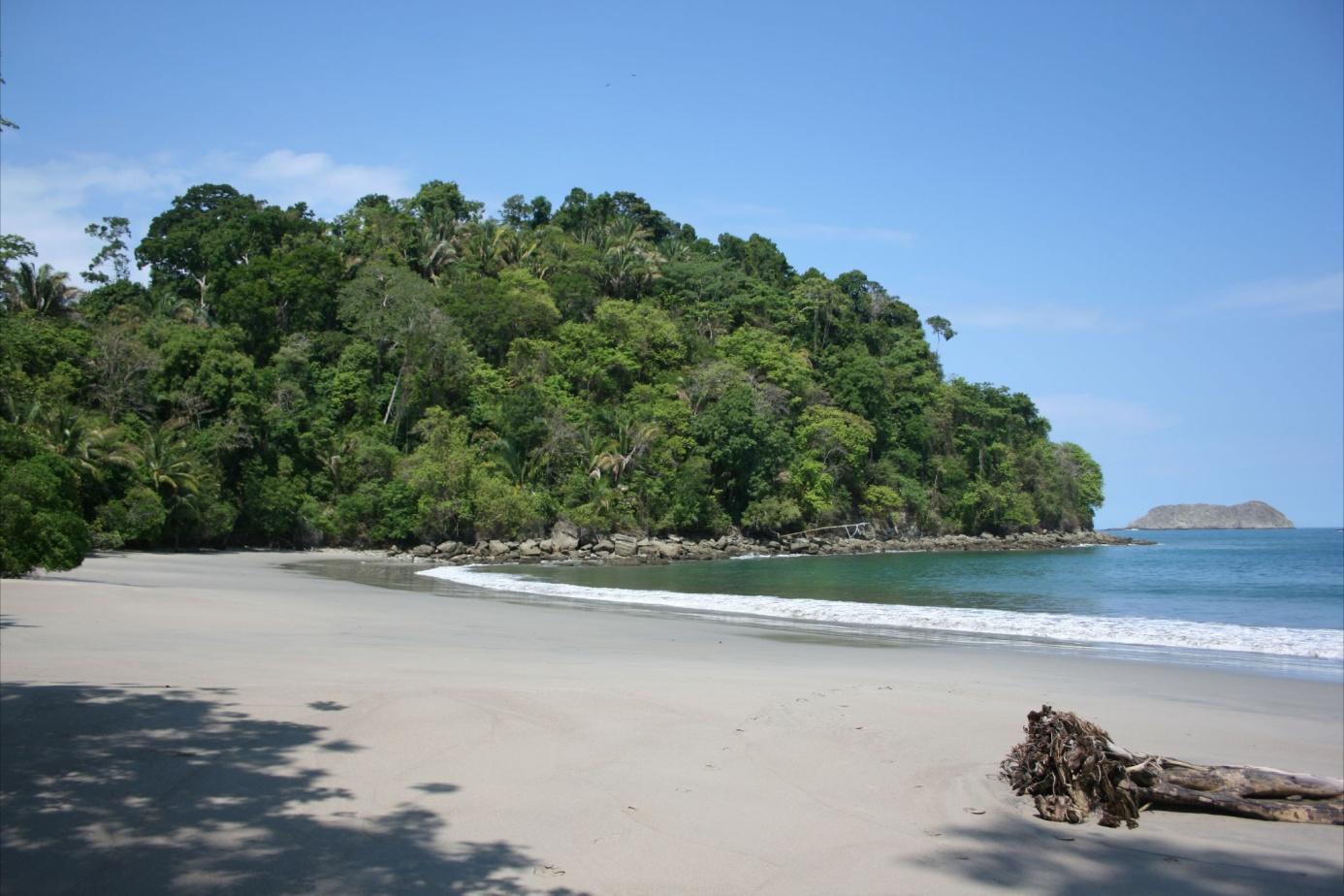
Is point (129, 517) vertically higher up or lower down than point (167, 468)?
lower down

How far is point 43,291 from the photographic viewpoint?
43.7 m

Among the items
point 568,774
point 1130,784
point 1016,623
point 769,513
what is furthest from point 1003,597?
point 769,513

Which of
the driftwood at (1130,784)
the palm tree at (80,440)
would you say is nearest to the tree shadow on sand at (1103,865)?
the driftwood at (1130,784)

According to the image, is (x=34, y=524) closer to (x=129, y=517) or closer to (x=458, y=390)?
(x=129, y=517)

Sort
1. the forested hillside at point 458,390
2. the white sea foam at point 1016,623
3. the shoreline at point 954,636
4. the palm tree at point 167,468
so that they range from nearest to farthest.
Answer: the shoreline at point 954,636 → the white sea foam at point 1016,623 → the palm tree at point 167,468 → the forested hillside at point 458,390

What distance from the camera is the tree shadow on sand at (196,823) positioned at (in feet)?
12.9

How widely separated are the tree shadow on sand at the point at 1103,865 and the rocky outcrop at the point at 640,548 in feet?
120

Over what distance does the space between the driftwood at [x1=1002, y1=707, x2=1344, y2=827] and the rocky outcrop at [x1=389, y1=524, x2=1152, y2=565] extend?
35925 millimetres

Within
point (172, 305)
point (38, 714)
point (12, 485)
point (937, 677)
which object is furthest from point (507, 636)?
point (172, 305)

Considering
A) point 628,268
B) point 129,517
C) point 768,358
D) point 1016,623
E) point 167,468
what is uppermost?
point 628,268

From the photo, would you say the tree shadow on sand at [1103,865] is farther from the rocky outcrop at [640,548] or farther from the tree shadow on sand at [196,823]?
the rocky outcrop at [640,548]

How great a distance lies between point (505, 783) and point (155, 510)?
114 feet

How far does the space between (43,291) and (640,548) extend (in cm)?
3230

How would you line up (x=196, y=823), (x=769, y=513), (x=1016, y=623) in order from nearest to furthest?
(x=196, y=823)
(x=1016, y=623)
(x=769, y=513)
